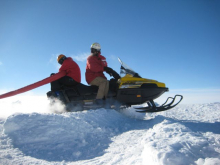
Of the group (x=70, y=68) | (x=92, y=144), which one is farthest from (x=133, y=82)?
(x=92, y=144)

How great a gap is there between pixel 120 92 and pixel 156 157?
134 inches

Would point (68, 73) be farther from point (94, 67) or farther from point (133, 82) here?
point (133, 82)

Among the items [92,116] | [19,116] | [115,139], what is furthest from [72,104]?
[115,139]

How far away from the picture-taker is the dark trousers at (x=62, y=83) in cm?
477

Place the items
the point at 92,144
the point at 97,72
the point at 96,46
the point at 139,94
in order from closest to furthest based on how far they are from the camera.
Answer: the point at 92,144
the point at 139,94
the point at 97,72
the point at 96,46

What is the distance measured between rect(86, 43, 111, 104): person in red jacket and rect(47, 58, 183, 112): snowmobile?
0.61 feet

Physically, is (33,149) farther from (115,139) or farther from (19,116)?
(115,139)

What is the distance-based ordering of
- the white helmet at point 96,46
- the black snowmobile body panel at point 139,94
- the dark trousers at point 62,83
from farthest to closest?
the white helmet at point 96,46 → the dark trousers at point 62,83 → the black snowmobile body panel at point 139,94

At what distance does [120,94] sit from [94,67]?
51.5 inches

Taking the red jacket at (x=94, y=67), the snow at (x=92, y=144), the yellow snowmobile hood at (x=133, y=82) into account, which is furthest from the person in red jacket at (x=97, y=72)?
the snow at (x=92, y=144)

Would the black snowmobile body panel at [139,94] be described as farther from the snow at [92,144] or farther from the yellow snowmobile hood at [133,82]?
the snow at [92,144]

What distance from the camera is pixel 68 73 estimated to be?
4762 mm

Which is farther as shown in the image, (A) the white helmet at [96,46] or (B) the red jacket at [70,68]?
(A) the white helmet at [96,46]

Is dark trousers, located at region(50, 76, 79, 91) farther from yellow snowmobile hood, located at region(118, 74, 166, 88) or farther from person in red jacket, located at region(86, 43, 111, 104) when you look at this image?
yellow snowmobile hood, located at region(118, 74, 166, 88)
